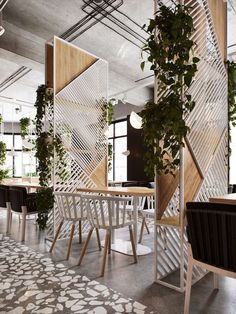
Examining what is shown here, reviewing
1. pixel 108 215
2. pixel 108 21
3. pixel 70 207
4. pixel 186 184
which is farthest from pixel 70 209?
pixel 108 21

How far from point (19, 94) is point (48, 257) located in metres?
6.85

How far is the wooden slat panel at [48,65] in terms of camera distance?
14.7 feet

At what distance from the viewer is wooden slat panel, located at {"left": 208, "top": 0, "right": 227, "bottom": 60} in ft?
10.1

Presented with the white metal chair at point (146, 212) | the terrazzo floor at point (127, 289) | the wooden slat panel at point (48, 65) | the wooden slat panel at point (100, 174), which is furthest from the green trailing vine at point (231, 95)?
the wooden slat panel at point (48, 65)

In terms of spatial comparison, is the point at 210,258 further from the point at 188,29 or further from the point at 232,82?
the point at 232,82

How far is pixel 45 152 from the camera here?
13.8 feet

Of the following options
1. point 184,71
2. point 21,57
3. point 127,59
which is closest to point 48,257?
point 184,71

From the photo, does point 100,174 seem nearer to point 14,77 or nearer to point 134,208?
point 134,208

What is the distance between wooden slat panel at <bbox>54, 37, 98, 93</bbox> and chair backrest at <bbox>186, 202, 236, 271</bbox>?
3.29m

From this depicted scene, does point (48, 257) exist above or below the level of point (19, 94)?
below

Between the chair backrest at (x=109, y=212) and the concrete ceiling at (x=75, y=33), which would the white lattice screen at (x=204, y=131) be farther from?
the concrete ceiling at (x=75, y=33)

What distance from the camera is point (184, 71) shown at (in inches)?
96.1

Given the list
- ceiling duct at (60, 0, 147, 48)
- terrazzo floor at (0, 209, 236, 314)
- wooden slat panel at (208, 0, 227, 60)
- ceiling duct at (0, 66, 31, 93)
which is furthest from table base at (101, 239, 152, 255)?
ceiling duct at (0, 66, 31, 93)

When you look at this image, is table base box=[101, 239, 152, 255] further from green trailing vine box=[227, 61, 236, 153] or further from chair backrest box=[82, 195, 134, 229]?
green trailing vine box=[227, 61, 236, 153]
